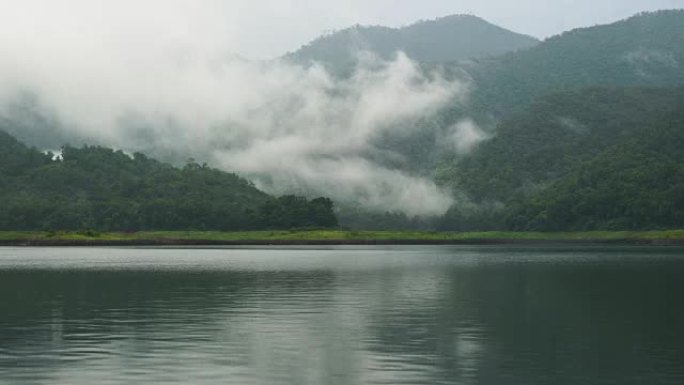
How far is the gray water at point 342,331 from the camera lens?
3822 cm

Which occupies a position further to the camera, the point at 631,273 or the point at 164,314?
the point at 631,273

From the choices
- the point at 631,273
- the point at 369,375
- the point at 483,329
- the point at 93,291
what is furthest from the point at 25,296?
the point at 631,273

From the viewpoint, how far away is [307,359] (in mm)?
41812

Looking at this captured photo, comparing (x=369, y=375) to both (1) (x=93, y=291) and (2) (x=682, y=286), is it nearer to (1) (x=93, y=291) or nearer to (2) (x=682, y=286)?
(1) (x=93, y=291)

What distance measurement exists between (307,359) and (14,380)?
41.7ft

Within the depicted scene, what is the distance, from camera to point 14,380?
3628cm

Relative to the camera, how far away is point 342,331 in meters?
52.8

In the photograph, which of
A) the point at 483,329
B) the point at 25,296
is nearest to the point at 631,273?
the point at 483,329

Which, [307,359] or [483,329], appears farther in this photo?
[483,329]

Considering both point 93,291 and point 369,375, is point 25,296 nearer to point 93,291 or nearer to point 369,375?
point 93,291

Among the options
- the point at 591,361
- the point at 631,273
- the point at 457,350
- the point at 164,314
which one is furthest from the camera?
→ the point at 631,273

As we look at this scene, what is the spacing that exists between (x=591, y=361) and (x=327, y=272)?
7640 centimetres

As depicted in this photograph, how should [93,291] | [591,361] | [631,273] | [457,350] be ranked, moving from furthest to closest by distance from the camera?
[631,273], [93,291], [457,350], [591,361]

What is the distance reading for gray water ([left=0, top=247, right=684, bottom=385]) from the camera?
38219mm
